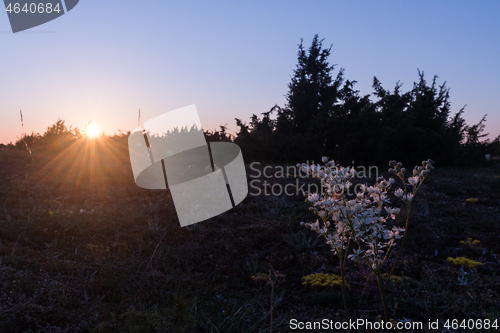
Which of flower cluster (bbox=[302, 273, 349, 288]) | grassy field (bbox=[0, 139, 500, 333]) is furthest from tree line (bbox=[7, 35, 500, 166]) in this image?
flower cluster (bbox=[302, 273, 349, 288])

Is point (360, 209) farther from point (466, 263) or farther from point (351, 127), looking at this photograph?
point (351, 127)

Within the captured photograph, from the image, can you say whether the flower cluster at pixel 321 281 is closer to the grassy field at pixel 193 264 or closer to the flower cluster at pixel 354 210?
the grassy field at pixel 193 264

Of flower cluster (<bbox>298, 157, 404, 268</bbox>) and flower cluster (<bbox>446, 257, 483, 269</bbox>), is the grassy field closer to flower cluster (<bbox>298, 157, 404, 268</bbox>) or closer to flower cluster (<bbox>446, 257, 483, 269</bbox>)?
flower cluster (<bbox>446, 257, 483, 269</bbox>)

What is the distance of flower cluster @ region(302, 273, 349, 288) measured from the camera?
317 cm

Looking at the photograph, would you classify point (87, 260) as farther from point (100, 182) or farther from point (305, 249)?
point (100, 182)

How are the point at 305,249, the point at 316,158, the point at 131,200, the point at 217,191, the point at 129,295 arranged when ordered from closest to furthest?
the point at 129,295 → the point at 305,249 → the point at 131,200 → the point at 217,191 → the point at 316,158

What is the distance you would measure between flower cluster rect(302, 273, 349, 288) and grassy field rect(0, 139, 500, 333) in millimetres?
100

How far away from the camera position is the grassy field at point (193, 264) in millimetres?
2602

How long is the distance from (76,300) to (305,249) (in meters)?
2.86

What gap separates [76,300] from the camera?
9.17ft

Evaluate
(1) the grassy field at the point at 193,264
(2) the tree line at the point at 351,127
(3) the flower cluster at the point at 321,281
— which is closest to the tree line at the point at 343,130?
(2) the tree line at the point at 351,127

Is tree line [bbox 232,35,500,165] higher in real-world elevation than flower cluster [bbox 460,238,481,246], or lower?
higher

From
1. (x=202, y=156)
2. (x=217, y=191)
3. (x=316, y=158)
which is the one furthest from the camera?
(x=316, y=158)

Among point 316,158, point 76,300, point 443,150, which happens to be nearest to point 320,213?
point 76,300
